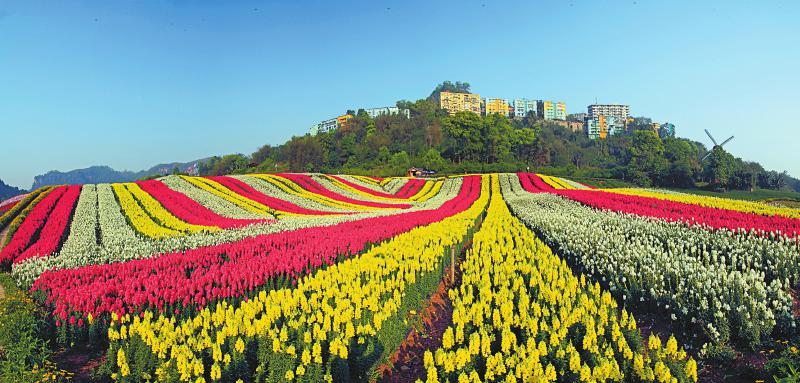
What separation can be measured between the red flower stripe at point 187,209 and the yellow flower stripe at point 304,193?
9.95m

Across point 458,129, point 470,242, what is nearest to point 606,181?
point 458,129

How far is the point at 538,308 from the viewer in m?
7.35

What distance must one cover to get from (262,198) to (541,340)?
1241 inches

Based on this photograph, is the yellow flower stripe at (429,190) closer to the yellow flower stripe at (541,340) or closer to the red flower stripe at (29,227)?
the red flower stripe at (29,227)

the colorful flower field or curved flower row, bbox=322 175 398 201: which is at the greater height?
curved flower row, bbox=322 175 398 201

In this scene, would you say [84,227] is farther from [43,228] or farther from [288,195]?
[288,195]

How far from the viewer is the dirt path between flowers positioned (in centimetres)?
696

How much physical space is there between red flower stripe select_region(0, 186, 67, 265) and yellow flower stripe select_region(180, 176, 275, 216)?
32.5ft

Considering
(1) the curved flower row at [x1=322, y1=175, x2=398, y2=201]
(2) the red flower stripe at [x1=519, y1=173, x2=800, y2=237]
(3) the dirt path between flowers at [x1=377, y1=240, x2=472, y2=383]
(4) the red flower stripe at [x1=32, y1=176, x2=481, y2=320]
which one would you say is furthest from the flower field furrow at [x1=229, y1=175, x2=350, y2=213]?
(3) the dirt path between flowers at [x1=377, y1=240, x2=472, y2=383]

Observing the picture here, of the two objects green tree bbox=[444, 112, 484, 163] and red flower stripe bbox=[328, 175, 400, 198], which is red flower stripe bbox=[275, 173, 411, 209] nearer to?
red flower stripe bbox=[328, 175, 400, 198]

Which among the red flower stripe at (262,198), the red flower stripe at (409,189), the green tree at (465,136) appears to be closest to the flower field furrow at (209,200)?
the red flower stripe at (262,198)

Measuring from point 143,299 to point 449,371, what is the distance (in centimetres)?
631

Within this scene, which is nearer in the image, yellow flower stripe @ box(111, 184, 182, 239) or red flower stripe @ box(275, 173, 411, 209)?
yellow flower stripe @ box(111, 184, 182, 239)

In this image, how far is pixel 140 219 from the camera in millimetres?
22172
